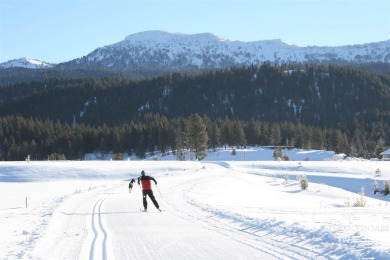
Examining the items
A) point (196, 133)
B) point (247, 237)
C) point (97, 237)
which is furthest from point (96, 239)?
point (196, 133)

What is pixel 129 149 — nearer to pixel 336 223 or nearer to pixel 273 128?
pixel 273 128

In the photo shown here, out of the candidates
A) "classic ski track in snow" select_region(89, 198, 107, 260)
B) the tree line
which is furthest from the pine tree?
"classic ski track in snow" select_region(89, 198, 107, 260)

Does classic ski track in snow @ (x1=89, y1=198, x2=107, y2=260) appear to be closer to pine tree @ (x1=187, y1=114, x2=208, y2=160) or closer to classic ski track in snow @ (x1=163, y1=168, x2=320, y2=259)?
classic ski track in snow @ (x1=163, y1=168, x2=320, y2=259)

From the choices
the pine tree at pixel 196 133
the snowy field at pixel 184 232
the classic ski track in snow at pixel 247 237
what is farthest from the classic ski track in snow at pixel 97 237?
the pine tree at pixel 196 133

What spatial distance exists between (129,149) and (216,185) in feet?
277

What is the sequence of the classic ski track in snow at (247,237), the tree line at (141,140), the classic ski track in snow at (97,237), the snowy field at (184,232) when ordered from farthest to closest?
1. the tree line at (141,140)
2. the classic ski track in snow at (97,237)
3. the snowy field at (184,232)
4. the classic ski track in snow at (247,237)

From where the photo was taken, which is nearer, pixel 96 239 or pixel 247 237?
pixel 247 237

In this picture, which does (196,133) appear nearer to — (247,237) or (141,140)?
(141,140)

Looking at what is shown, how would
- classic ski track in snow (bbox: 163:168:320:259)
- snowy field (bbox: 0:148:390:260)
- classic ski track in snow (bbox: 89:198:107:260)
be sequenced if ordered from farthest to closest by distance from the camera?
classic ski track in snow (bbox: 89:198:107:260), snowy field (bbox: 0:148:390:260), classic ski track in snow (bbox: 163:168:320:259)

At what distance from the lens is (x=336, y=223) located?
42.9 ft

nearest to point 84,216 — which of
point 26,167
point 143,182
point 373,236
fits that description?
point 143,182

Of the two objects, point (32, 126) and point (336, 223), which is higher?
point (32, 126)

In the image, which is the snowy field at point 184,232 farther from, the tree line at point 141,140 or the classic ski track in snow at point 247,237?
the tree line at point 141,140

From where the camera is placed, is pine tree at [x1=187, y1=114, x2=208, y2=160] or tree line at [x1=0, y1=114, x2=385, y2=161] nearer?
pine tree at [x1=187, y1=114, x2=208, y2=160]
